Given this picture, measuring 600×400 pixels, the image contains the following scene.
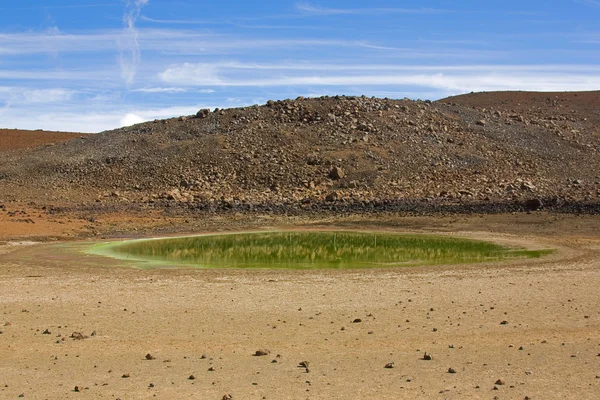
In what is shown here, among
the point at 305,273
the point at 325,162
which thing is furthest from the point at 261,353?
the point at 325,162

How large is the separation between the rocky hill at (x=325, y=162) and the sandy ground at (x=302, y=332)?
19.4 metres

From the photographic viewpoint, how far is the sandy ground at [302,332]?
850cm

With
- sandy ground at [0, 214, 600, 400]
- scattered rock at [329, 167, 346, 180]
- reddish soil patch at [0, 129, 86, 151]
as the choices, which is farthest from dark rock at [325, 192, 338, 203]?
reddish soil patch at [0, 129, 86, 151]

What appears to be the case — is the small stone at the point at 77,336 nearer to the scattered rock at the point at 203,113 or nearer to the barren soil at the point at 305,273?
the barren soil at the point at 305,273

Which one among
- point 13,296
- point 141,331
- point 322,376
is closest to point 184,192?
point 13,296

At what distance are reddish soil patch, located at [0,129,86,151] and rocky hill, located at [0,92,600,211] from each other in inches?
852

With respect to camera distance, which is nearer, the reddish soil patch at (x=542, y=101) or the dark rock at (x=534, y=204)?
the dark rock at (x=534, y=204)

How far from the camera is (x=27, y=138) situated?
79.1 metres

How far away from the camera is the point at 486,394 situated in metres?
8.08

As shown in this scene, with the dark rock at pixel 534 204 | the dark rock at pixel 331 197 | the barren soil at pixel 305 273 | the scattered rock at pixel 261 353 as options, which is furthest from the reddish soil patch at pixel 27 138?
the scattered rock at pixel 261 353

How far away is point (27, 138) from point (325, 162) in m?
48.1

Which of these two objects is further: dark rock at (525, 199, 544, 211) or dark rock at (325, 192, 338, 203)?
dark rock at (325, 192, 338, 203)

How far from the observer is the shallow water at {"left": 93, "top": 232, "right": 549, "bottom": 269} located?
2078 centimetres

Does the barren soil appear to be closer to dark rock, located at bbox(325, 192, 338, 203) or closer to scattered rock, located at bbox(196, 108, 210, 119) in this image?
dark rock, located at bbox(325, 192, 338, 203)
